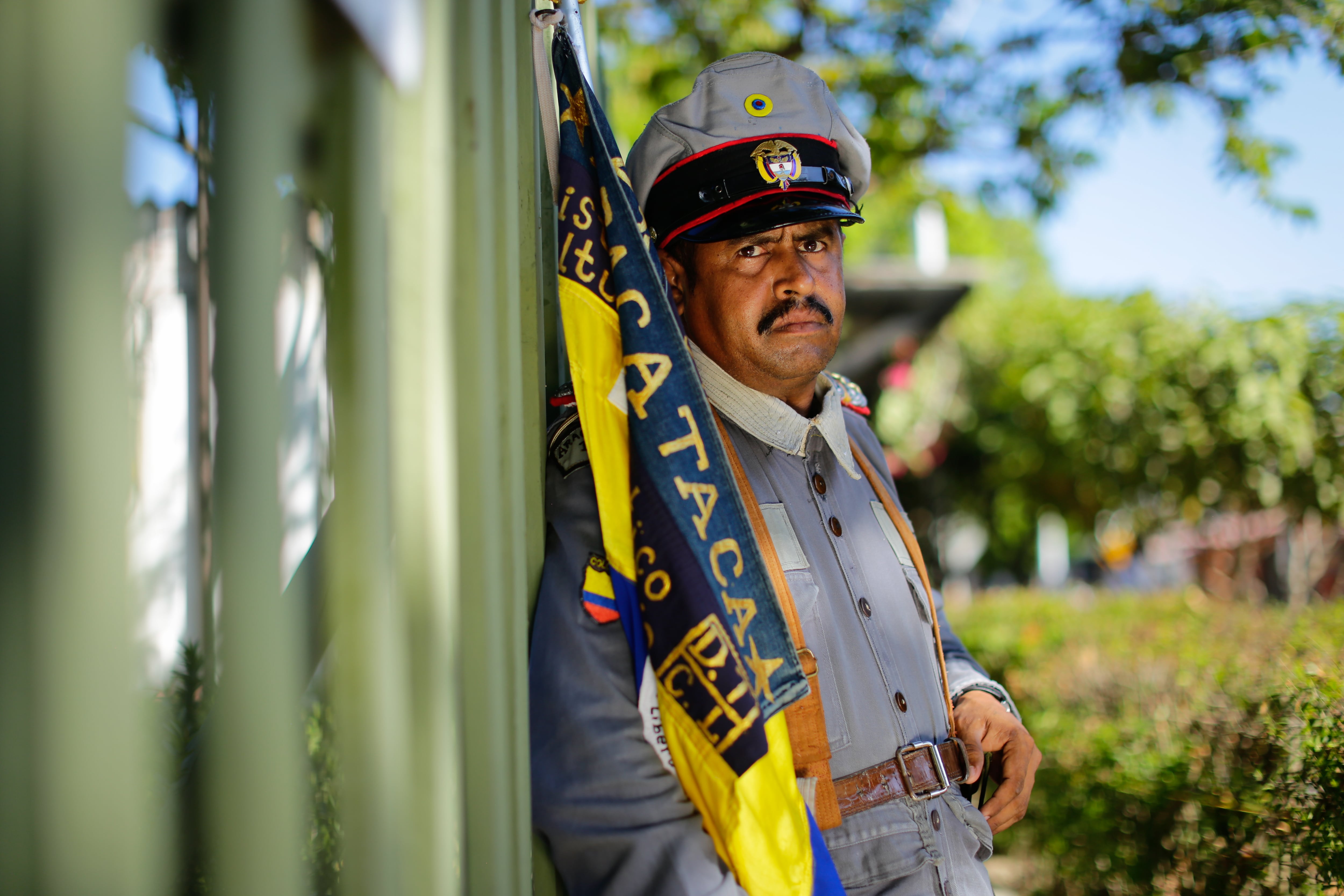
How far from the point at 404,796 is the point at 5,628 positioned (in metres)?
0.42

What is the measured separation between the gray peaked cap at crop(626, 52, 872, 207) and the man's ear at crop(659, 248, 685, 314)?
148 millimetres

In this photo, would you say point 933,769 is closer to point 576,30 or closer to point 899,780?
point 899,780

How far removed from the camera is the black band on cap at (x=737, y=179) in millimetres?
1761

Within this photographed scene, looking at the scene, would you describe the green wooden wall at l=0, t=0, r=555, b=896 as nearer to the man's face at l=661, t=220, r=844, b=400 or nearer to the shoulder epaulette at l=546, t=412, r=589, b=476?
the shoulder epaulette at l=546, t=412, r=589, b=476

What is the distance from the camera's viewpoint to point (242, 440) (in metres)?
0.80

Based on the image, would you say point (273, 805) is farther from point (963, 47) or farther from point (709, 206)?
point (963, 47)

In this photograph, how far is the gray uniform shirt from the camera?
48.7 inches

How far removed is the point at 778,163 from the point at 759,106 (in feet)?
0.42

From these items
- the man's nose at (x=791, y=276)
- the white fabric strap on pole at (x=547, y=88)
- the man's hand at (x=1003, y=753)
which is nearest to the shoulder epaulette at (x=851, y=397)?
the man's nose at (x=791, y=276)

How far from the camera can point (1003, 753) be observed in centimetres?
184

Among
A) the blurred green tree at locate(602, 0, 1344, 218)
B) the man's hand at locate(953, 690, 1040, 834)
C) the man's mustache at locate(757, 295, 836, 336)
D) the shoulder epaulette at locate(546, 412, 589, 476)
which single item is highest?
the blurred green tree at locate(602, 0, 1344, 218)

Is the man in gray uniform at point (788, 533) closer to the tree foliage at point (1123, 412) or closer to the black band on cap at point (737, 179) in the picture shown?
the black band on cap at point (737, 179)

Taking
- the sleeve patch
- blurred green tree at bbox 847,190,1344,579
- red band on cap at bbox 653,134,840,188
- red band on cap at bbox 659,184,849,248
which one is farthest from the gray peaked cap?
blurred green tree at bbox 847,190,1344,579

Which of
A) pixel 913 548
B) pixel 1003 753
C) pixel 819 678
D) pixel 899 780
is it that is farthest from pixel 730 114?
pixel 1003 753
